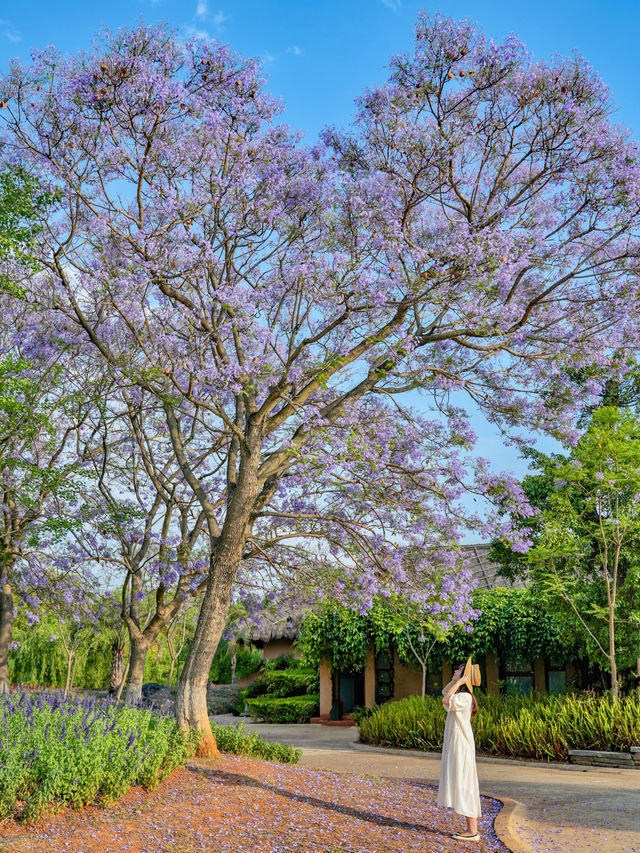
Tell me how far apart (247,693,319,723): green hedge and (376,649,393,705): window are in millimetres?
2078

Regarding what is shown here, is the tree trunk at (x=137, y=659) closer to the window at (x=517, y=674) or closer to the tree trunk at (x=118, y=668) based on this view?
the tree trunk at (x=118, y=668)

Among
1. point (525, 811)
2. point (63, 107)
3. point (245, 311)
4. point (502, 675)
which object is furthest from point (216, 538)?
point (502, 675)

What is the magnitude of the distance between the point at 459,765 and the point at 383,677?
1542cm

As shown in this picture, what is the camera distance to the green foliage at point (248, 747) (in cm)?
969

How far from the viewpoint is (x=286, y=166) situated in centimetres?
999

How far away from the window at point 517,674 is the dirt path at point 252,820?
10436 millimetres

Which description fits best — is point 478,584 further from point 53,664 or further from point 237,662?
point 53,664

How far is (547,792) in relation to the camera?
29.0 feet

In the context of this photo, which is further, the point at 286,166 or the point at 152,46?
the point at 286,166

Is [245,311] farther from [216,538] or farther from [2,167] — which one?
[2,167]

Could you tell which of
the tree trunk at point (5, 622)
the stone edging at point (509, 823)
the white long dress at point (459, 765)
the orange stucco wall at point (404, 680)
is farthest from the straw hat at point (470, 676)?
the orange stucco wall at point (404, 680)

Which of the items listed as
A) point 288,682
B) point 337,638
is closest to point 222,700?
point 288,682

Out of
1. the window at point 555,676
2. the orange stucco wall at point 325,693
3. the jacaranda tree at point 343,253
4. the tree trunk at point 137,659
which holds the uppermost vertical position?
the jacaranda tree at point 343,253

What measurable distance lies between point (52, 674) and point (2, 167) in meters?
23.3
